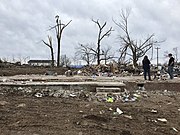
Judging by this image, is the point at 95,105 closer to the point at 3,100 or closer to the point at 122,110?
the point at 122,110

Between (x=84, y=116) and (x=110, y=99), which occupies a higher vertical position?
(x=110, y=99)

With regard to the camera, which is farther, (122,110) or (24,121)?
(122,110)

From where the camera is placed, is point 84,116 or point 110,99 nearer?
point 84,116

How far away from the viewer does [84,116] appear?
657cm

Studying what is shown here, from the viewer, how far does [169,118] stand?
714cm

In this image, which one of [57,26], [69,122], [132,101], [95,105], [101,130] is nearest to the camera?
[101,130]

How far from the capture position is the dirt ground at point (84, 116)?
Answer: 5.66 meters

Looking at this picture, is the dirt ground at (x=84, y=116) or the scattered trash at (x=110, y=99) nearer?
the dirt ground at (x=84, y=116)

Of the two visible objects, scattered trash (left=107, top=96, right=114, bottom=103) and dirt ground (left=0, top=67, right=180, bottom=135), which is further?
scattered trash (left=107, top=96, right=114, bottom=103)

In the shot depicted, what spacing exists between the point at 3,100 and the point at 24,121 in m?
2.41

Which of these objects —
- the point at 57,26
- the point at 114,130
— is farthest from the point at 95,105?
the point at 57,26

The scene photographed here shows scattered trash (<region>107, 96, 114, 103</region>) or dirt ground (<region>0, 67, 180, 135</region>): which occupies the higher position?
scattered trash (<region>107, 96, 114, 103</region>)

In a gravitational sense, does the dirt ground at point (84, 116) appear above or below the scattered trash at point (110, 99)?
below

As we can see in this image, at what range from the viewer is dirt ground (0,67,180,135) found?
566 centimetres
